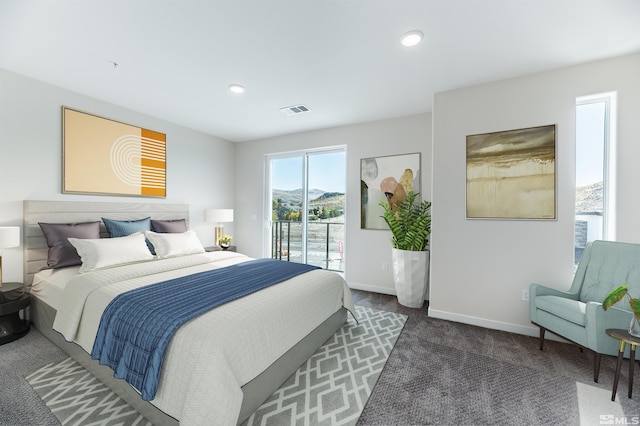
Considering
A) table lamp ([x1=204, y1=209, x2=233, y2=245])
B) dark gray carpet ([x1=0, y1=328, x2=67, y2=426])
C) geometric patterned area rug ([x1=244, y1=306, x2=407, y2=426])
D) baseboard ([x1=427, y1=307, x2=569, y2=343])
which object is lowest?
geometric patterned area rug ([x1=244, y1=306, x2=407, y2=426])

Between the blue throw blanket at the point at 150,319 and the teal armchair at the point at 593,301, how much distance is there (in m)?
2.45

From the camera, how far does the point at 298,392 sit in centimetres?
182

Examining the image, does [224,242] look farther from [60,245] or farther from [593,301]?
[593,301]

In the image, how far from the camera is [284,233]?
5.00 meters

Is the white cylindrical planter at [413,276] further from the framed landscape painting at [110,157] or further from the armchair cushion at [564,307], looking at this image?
the framed landscape painting at [110,157]

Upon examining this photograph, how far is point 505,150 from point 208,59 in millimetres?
3142

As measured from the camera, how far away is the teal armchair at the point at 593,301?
189 centimetres

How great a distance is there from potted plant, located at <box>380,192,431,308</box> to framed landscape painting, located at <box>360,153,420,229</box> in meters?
0.29

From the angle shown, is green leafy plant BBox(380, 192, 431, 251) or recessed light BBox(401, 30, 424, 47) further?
green leafy plant BBox(380, 192, 431, 251)

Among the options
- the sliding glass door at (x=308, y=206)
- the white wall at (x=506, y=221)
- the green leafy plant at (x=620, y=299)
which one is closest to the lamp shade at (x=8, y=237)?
the sliding glass door at (x=308, y=206)

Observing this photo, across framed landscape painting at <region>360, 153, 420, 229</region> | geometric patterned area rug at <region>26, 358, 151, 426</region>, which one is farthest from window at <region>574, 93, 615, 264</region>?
geometric patterned area rug at <region>26, 358, 151, 426</region>

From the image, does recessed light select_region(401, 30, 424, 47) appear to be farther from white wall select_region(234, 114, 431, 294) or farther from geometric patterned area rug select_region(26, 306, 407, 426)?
geometric patterned area rug select_region(26, 306, 407, 426)

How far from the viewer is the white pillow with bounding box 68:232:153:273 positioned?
2.53m

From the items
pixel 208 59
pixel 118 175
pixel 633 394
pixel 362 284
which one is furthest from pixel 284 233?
pixel 633 394
